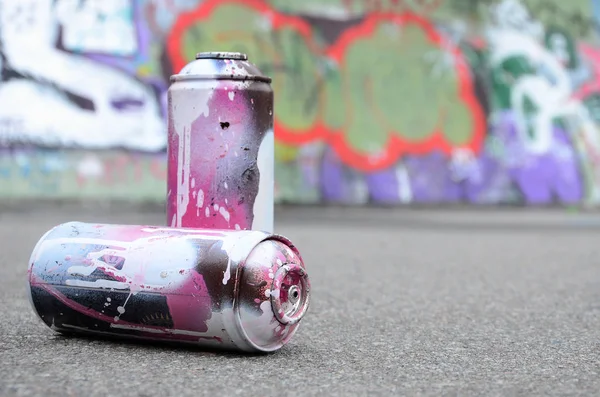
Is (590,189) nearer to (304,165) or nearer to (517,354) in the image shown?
(304,165)

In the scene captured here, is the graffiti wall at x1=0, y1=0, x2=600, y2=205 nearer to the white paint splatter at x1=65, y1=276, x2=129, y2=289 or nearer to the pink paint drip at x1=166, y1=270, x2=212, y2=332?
the white paint splatter at x1=65, y1=276, x2=129, y2=289

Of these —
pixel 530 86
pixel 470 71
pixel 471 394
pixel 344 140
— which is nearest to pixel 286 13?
pixel 344 140

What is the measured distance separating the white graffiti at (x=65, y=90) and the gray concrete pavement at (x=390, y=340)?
16.5 ft

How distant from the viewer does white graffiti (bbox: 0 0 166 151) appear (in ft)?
44.0

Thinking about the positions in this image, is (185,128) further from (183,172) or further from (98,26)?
(98,26)

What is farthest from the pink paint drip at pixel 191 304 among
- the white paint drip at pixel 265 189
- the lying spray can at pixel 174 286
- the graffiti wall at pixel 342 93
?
the graffiti wall at pixel 342 93

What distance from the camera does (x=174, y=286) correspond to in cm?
379

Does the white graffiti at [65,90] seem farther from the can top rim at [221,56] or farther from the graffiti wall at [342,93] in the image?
the can top rim at [221,56]

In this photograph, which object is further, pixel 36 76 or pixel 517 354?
pixel 36 76

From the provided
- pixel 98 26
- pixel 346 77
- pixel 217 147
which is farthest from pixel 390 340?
pixel 346 77

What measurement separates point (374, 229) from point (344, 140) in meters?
4.42

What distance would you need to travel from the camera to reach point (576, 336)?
4.52m

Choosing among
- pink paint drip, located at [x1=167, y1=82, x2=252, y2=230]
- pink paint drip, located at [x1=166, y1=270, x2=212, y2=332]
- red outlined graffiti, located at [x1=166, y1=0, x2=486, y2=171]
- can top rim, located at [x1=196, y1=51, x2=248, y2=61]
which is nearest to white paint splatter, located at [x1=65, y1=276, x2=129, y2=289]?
pink paint drip, located at [x1=166, y1=270, x2=212, y2=332]

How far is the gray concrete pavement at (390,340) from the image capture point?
3402 millimetres
